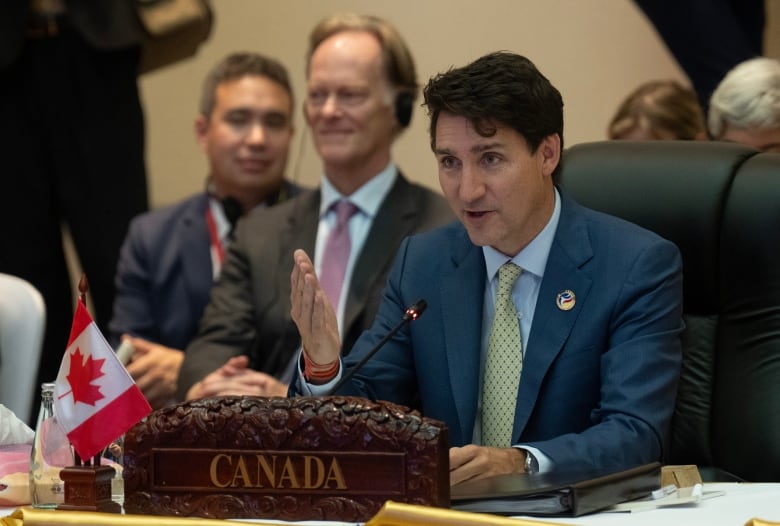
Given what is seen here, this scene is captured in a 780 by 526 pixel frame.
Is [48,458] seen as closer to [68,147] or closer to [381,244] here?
[381,244]

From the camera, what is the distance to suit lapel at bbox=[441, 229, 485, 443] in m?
2.29

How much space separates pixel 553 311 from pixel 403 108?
155cm

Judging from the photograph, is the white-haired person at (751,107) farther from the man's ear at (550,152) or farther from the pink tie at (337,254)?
the man's ear at (550,152)

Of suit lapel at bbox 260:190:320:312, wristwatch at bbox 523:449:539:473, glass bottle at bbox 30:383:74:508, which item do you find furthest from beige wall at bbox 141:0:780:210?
glass bottle at bbox 30:383:74:508

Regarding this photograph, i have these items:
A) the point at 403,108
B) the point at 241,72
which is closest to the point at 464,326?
the point at 403,108

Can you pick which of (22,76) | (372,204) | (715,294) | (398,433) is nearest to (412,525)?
(398,433)

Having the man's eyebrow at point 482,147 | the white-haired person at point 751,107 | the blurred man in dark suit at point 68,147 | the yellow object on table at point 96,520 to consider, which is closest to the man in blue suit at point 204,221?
the blurred man in dark suit at point 68,147

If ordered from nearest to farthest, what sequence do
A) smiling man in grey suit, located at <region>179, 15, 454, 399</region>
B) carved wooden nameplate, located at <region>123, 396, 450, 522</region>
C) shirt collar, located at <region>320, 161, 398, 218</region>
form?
carved wooden nameplate, located at <region>123, 396, 450, 522</region> < smiling man in grey suit, located at <region>179, 15, 454, 399</region> < shirt collar, located at <region>320, 161, 398, 218</region>

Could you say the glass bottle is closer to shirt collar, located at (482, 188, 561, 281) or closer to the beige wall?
shirt collar, located at (482, 188, 561, 281)

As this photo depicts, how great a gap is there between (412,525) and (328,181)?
2157 millimetres

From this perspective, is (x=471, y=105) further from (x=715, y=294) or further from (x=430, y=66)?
(x=430, y=66)

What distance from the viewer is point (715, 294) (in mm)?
2396

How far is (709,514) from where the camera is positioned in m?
1.70

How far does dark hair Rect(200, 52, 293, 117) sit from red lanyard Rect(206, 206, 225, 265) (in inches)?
15.6
